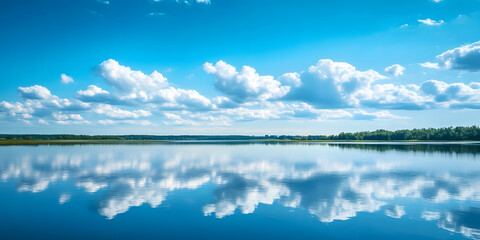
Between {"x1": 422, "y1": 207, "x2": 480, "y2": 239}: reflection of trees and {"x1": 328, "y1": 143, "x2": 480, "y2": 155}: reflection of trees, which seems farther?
{"x1": 328, "y1": 143, "x2": 480, "y2": 155}: reflection of trees

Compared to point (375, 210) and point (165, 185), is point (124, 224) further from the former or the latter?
point (375, 210)

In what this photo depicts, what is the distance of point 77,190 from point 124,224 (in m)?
11.7

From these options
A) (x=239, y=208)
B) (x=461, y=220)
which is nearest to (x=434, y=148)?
(x=461, y=220)

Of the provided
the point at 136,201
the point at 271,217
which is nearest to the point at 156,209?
the point at 136,201

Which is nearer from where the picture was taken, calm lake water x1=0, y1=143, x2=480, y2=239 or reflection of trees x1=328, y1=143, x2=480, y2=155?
calm lake water x1=0, y1=143, x2=480, y2=239

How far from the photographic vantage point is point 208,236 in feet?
46.5

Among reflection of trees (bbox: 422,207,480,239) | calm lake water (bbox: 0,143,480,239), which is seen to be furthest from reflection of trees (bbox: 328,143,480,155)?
reflection of trees (bbox: 422,207,480,239)

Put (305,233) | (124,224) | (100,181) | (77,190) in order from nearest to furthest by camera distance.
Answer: (305,233), (124,224), (77,190), (100,181)

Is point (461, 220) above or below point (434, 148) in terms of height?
below

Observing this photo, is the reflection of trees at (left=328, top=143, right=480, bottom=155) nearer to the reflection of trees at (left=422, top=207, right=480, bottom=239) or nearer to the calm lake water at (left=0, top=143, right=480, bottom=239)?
the calm lake water at (left=0, top=143, right=480, bottom=239)

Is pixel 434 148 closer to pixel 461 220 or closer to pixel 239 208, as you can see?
pixel 461 220

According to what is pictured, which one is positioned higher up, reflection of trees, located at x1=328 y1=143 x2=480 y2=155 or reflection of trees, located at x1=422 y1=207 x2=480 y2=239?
reflection of trees, located at x1=328 y1=143 x2=480 y2=155

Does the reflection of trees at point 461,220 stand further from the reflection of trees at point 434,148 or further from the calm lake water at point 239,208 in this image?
the reflection of trees at point 434,148

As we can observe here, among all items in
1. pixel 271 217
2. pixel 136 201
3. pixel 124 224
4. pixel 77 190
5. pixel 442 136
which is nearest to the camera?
pixel 124 224
